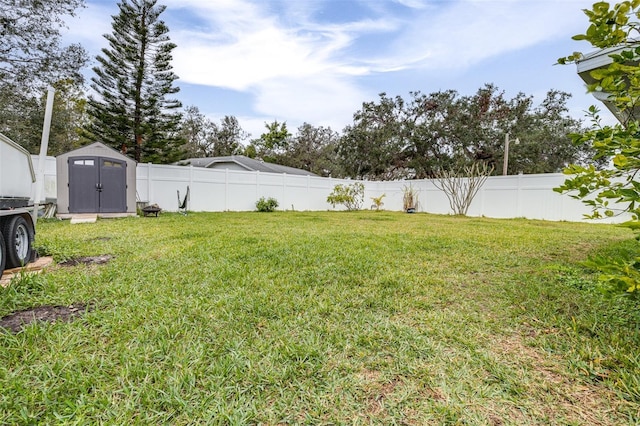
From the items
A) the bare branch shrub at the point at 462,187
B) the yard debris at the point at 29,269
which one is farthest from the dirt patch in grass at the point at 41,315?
the bare branch shrub at the point at 462,187

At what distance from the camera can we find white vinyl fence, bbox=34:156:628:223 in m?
9.85

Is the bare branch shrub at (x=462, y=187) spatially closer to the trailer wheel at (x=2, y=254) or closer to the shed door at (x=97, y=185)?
the shed door at (x=97, y=185)

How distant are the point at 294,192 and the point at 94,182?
23.3 feet

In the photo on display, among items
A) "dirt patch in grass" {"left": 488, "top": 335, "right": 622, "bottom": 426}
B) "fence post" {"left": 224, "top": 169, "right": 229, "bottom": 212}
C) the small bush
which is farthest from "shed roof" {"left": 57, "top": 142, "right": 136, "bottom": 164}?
"dirt patch in grass" {"left": 488, "top": 335, "right": 622, "bottom": 426}

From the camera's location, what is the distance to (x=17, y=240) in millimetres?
3035

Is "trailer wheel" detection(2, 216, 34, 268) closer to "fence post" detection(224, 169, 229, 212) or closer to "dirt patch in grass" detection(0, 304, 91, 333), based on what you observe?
"dirt patch in grass" detection(0, 304, 91, 333)

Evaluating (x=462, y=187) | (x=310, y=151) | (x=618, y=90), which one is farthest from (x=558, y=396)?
(x=310, y=151)

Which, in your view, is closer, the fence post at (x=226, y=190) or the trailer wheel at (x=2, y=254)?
the trailer wheel at (x=2, y=254)

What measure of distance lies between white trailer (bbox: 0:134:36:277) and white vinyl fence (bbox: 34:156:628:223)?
6.19 metres

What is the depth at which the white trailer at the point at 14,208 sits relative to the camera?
2723mm

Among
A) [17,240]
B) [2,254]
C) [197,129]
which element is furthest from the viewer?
[197,129]

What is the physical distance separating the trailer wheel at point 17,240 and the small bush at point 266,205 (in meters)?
8.37

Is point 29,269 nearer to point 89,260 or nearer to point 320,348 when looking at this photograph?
point 89,260

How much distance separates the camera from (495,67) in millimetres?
Result: 8195
